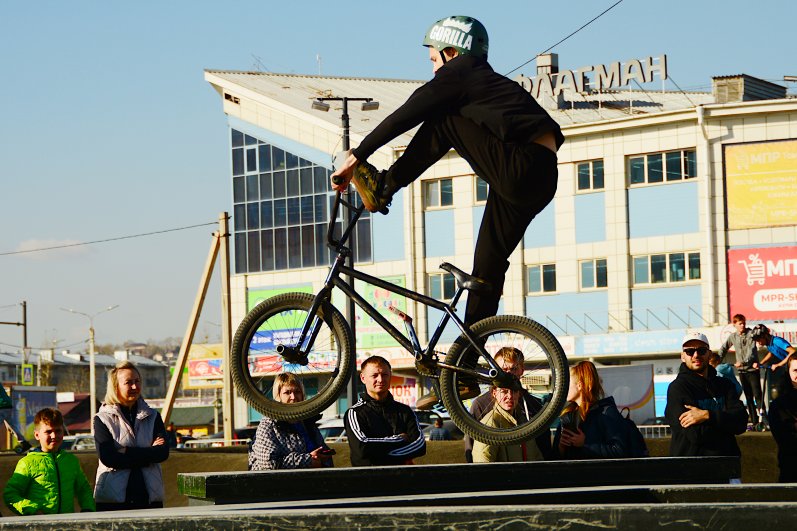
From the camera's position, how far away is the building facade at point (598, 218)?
48312 millimetres

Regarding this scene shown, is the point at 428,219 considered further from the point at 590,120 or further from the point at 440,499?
the point at 440,499

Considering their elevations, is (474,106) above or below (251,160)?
below

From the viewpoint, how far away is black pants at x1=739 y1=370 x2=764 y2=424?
19.3 meters

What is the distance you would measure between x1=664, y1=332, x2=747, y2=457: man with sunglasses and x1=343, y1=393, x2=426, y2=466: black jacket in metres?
2.00

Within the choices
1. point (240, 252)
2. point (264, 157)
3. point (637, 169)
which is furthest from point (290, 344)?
point (240, 252)

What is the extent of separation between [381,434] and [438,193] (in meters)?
48.0

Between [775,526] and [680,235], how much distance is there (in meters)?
46.6

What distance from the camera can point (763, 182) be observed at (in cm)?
4844

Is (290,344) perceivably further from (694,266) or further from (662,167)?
(662,167)

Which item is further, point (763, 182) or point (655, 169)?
point (655, 169)

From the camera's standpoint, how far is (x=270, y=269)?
2458 inches

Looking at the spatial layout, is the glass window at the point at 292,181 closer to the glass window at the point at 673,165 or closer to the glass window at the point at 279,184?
the glass window at the point at 279,184

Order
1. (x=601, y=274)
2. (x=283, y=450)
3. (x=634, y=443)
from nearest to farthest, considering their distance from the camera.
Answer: (x=283, y=450) < (x=634, y=443) < (x=601, y=274)

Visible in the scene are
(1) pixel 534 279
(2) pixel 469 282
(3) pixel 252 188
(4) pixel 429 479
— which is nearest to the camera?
(2) pixel 469 282
